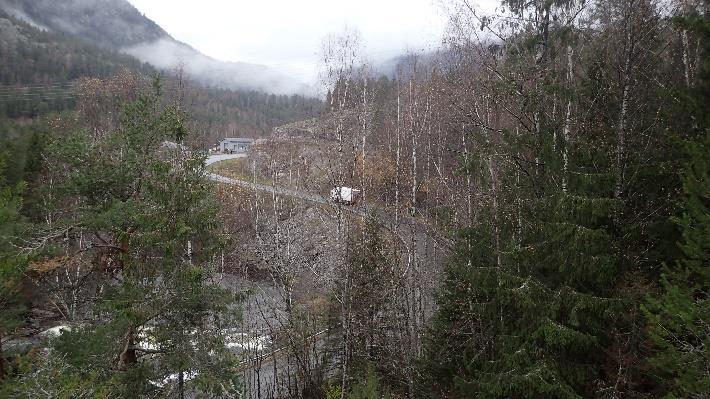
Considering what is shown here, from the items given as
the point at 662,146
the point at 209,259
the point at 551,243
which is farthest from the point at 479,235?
the point at 209,259

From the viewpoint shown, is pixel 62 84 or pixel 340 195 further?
pixel 62 84

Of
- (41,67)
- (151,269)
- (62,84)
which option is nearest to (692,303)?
(151,269)

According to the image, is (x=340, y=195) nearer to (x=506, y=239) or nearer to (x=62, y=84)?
(x=506, y=239)

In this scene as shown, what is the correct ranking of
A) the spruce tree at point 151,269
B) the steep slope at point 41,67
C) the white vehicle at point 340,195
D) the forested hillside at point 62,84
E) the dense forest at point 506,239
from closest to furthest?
the dense forest at point 506,239, the spruce tree at point 151,269, the white vehicle at point 340,195, the forested hillside at point 62,84, the steep slope at point 41,67

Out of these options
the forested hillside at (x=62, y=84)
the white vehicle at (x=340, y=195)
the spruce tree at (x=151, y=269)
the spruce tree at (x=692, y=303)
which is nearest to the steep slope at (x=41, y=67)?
the forested hillside at (x=62, y=84)

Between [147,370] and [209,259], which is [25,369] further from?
[209,259]

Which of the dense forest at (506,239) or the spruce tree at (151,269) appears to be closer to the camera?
the dense forest at (506,239)

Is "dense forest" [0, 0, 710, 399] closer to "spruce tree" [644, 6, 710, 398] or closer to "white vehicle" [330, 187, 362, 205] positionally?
"spruce tree" [644, 6, 710, 398]

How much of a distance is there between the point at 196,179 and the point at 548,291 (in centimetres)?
703

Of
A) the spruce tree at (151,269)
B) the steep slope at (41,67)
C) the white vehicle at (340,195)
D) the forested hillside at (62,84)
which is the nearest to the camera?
the spruce tree at (151,269)

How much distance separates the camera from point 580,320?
285 inches

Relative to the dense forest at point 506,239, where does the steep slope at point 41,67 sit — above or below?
above

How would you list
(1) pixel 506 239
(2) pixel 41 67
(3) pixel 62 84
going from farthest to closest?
(2) pixel 41 67 < (3) pixel 62 84 < (1) pixel 506 239

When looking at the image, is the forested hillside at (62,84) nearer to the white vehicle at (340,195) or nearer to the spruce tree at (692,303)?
the white vehicle at (340,195)
